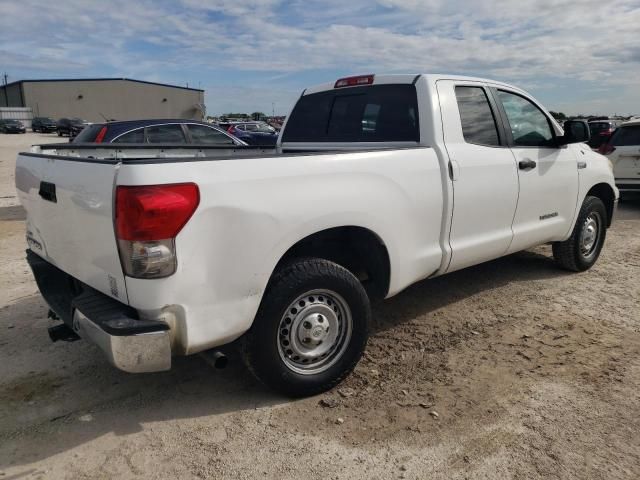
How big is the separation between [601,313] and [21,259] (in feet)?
20.7

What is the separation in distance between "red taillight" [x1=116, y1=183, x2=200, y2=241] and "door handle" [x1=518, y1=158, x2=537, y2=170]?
9.92ft

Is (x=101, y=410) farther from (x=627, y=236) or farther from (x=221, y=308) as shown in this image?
(x=627, y=236)

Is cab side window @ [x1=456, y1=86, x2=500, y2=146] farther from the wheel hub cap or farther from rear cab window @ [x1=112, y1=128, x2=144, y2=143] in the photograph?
rear cab window @ [x1=112, y1=128, x2=144, y2=143]

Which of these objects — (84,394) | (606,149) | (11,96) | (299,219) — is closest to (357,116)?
(299,219)

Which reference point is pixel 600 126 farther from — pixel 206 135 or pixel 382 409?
pixel 382 409

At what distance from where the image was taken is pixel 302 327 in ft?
10.2

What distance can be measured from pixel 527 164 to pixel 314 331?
254 centimetres

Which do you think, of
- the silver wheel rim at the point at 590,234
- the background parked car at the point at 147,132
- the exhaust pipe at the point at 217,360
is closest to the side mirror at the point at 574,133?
the silver wheel rim at the point at 590,234

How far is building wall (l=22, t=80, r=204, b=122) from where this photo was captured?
6706 cm

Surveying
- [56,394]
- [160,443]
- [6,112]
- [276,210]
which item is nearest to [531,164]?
[276,210]

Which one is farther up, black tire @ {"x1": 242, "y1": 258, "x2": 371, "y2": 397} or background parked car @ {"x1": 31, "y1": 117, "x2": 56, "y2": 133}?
black tire @ {"x1": 242, "y1": 258, "x2": 371, "y2": 397}

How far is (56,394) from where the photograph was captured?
328cm

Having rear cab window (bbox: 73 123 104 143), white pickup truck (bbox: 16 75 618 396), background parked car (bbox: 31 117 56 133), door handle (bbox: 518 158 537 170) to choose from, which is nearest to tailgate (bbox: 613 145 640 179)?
white pickup truck (bbox: 16 75 618 396)

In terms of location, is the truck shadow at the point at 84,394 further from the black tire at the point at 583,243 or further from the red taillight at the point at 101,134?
the red taillight at the point at 101,134
